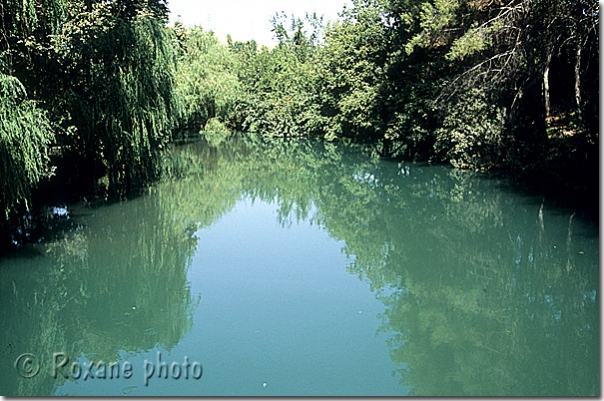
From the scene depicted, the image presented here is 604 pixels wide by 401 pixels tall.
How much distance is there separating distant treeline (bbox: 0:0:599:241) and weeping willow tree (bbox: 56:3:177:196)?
28 millimetres

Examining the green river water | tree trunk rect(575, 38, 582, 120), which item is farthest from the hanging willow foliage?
tree trunk rect(575, 38, 582, 120)

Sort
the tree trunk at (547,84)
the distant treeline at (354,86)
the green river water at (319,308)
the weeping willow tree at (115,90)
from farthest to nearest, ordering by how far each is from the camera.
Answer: the tree trunk at (547,84)
the weeping willow tree at (115,90)
the distant treeline at (354,86)
the green river water at (319,308)

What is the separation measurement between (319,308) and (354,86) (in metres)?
17.7

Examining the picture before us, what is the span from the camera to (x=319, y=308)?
703cm

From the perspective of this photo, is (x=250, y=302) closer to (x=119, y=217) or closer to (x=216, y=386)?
(x=216, y=386)

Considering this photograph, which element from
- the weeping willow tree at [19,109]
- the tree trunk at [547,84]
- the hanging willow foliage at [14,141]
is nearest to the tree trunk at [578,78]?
the tree trunk at [547,84]

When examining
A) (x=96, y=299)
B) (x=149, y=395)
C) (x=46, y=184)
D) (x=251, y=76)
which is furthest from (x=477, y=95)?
(x=251, y=76)

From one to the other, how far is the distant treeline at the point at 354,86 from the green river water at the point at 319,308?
1.58 m

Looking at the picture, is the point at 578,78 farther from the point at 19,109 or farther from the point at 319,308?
the point at 19,109

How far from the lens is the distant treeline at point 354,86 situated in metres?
9.44

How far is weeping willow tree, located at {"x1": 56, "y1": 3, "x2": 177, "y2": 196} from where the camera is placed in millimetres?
10883

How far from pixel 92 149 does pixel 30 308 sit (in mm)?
5885

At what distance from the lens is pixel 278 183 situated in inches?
679

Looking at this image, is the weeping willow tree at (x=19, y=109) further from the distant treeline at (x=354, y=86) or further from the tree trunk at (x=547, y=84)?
the tree trunk at (x=547, y=84)
